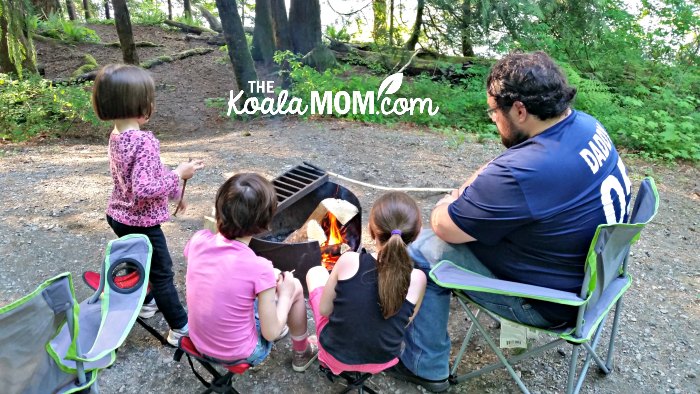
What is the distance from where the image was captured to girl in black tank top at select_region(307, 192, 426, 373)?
1.78m

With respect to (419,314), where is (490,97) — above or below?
above

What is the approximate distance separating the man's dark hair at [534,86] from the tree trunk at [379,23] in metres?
6.80

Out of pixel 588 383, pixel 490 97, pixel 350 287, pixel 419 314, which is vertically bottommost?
pixel 588 383

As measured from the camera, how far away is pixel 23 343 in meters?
1.38

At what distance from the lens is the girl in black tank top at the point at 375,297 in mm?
1781

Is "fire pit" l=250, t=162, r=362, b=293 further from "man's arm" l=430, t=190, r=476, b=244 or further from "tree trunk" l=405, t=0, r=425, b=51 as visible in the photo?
"tree trunk" l=405, t=0, r=425, b=51

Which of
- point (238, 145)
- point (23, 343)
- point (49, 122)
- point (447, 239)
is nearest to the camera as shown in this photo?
point (23, 343)

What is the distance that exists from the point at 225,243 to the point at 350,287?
497 millimetres

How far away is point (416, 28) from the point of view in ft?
26.2

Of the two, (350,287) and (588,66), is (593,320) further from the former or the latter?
(588,66)

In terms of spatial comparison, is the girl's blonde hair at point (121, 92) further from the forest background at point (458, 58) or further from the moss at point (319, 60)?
the moss at point (319, 60)

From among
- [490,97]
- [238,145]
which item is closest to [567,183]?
[490,97]

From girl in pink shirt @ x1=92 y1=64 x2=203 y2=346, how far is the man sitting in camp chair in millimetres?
1204

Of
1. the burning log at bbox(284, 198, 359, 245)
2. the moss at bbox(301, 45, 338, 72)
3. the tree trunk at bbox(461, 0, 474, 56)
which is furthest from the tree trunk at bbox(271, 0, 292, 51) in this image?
the burning log at bbox(284, 198, 359, 245)
